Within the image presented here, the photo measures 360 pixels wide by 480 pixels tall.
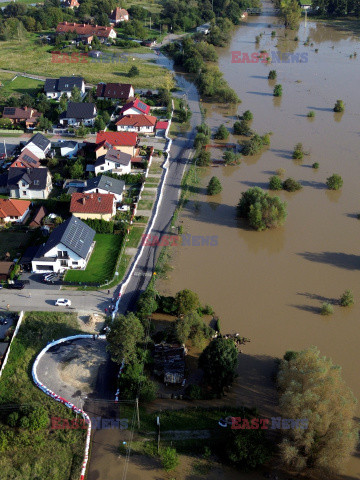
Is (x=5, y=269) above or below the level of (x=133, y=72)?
below

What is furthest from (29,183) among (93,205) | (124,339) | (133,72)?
(133,72)

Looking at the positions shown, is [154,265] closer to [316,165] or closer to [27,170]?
[27,170]

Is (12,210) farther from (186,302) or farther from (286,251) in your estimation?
(286,251)

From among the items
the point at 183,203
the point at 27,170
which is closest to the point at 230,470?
the point at 183,203

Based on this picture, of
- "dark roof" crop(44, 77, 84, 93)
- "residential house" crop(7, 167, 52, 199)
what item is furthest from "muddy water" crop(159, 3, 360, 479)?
"dark roof" crop(44, 77, 84, 93)

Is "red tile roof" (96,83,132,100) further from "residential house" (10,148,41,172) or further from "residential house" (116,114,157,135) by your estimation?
"residential house" (10,148,41,172)

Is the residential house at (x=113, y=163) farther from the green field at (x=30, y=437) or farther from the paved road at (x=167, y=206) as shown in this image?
the green field at (x=30, y=437)
